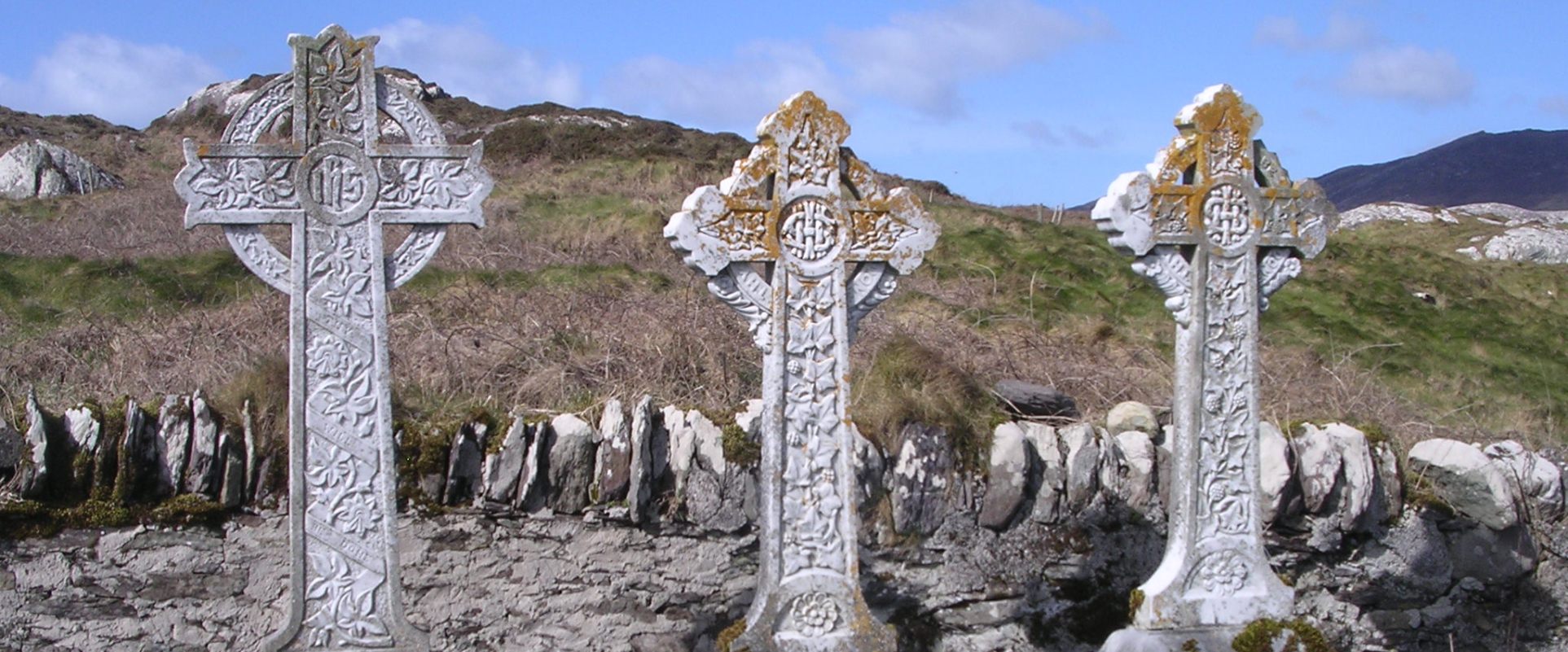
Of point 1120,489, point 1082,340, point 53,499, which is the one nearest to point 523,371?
point 53,499

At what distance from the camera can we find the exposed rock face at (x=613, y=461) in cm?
552

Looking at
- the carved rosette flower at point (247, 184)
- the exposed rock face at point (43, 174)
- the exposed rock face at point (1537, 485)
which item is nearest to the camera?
the carved rosette flower at point (247, 184)

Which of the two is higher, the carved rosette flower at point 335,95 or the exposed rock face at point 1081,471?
the carved rosette flower at point 335,95

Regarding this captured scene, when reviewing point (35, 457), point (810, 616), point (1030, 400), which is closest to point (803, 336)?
point (810, 616)

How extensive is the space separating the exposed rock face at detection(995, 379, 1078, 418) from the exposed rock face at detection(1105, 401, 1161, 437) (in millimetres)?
270

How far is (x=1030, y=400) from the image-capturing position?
6.37 m

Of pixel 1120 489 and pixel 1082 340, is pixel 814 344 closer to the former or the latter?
pixel 1120 489

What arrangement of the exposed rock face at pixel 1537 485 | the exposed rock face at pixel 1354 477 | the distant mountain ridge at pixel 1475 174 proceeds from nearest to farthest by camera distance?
1. the exposed rock face at pixel 1354 477
2. the exposed rock face at pixel 1537 485
3. the distant mountain ridge at pixel 1475 174

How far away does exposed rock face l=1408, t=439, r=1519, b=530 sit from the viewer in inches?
238

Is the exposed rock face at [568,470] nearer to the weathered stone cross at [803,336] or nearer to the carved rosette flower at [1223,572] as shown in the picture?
the weathered stone cross at [803,336]

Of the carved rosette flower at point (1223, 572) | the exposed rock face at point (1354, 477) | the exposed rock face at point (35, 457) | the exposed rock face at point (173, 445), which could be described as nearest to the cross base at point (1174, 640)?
the carved rosette flower at point (1223, 572)

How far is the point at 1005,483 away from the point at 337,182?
10.2ft

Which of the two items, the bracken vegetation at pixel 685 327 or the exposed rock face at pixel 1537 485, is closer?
the exposed rock face at pixel 1537 485

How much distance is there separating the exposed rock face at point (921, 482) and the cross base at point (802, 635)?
1.13 metres
